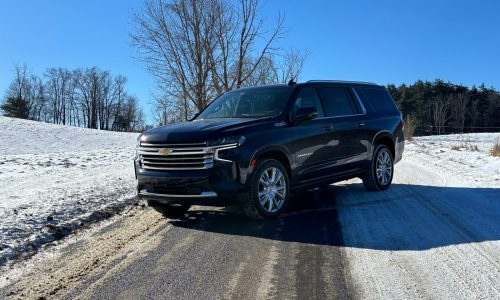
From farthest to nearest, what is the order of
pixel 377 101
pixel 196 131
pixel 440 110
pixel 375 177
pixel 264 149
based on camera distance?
1. pixel 440 110
2. pixel 377 101
3. pixel 375 177
4. pixel 264 149
5. pixel 196 131

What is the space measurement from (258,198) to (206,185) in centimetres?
70

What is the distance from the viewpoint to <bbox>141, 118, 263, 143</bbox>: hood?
5371mm

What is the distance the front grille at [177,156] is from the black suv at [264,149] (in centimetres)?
1

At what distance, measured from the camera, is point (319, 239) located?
16.1 feet

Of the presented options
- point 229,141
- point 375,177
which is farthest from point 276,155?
point 375,177

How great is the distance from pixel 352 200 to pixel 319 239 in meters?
2.42

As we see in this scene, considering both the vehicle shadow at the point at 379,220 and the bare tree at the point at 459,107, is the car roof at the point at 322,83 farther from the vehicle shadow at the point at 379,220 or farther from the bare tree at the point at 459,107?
the bare tree at the point at 459,107

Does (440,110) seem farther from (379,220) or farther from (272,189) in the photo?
(272,189)

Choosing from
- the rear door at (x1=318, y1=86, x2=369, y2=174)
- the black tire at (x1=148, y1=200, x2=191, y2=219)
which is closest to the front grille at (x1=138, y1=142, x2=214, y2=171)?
the black tire at (x1=148, y1=200, x2=191, y2=219)

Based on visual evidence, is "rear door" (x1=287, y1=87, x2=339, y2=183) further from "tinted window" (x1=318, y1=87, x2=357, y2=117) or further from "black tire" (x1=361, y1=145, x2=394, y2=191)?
"black tire" (x1=361, y1=145, x2=394, y2=191)

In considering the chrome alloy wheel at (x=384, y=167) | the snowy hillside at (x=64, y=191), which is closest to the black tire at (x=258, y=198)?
the snowy hillside at (x=64, y=191)

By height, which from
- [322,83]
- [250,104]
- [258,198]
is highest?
[322,83]

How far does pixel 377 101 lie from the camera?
8430mm

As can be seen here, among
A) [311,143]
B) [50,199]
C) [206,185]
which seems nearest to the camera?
[206,185]
